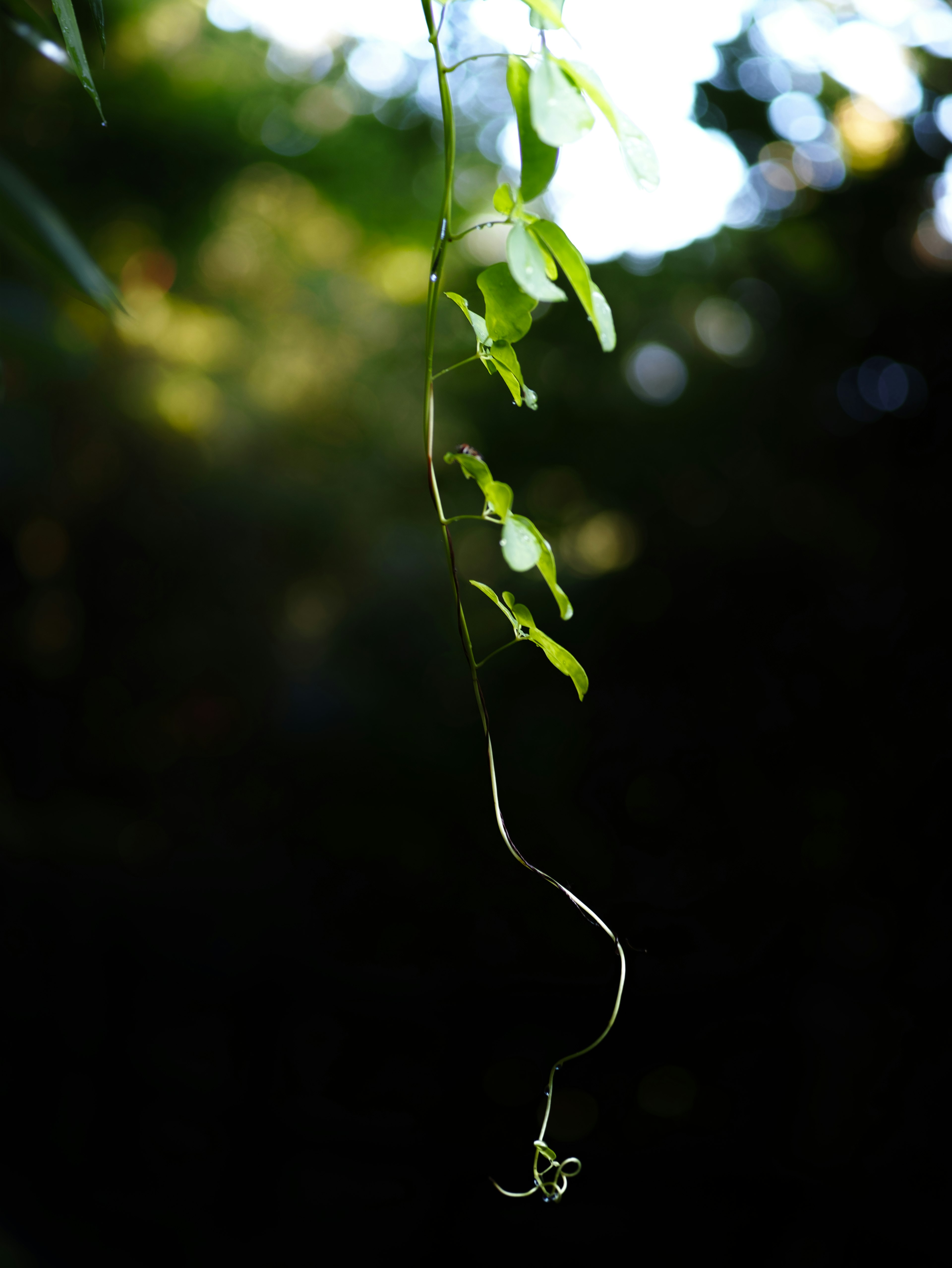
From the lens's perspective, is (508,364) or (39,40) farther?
(39,40)

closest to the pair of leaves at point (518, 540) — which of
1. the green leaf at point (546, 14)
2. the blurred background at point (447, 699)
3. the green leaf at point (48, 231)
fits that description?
the green leaf at point (546, 14)

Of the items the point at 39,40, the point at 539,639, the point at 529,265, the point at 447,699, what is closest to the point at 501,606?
the point at 539,639

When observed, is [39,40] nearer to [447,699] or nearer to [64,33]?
[64,33]

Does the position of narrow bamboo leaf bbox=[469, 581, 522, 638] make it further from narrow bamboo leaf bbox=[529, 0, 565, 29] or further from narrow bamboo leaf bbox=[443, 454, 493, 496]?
narrow bamboo leaf bbox=[529, 0, 565, 29]

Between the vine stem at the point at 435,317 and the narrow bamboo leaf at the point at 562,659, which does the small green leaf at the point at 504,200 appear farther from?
the narrow bamboo leaf at the point at 562,659

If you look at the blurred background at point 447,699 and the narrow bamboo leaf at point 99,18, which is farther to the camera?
the blurred background at point 447,699

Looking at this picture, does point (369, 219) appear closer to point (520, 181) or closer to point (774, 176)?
point (774, 176)

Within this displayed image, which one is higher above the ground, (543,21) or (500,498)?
(543,21)
